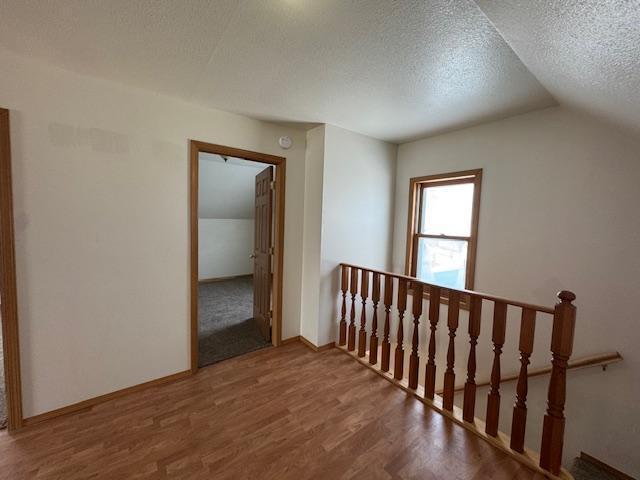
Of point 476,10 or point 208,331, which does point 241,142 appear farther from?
point 208,331

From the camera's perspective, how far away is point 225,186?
491 centimetres

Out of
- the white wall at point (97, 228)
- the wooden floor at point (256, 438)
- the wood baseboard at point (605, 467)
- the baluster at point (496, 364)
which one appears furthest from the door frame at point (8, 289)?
the wood baseboard at point (605, 467)

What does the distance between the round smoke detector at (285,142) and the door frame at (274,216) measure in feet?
0.40

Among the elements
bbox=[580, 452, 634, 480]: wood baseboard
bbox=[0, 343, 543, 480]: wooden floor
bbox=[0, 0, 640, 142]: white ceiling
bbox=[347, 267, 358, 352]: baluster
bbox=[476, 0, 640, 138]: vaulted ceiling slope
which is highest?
bbox=[0, 0, 640, 142]: white ceiling

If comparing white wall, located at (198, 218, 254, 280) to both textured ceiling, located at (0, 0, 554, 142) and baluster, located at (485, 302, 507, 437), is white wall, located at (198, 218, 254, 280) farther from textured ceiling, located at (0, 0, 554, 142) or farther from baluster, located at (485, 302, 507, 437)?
baluster, located at (485, 302, 507, 437)

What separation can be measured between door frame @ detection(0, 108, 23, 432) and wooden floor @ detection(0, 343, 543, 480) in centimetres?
20

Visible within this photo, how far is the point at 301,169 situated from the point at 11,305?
7.77ft

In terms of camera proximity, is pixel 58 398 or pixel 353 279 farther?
pixel 353 279

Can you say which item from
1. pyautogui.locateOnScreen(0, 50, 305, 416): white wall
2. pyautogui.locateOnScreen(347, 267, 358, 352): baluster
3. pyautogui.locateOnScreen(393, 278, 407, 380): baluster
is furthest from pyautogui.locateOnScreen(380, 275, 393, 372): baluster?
pyautogui.locateOnScreen(0, 50, 305, 416): white wall

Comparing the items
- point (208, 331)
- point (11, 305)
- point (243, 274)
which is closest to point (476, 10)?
point (11, 305)

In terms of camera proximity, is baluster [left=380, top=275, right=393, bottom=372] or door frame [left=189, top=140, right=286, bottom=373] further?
baluster [left=380, top=275, right=393, bottom=372]

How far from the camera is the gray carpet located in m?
Result: 2.65

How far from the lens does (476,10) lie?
1.14 meters

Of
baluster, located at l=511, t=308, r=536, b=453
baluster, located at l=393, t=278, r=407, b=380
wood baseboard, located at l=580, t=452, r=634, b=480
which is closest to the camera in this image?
baluster, located at l=511, t=308, r=536, b=453
